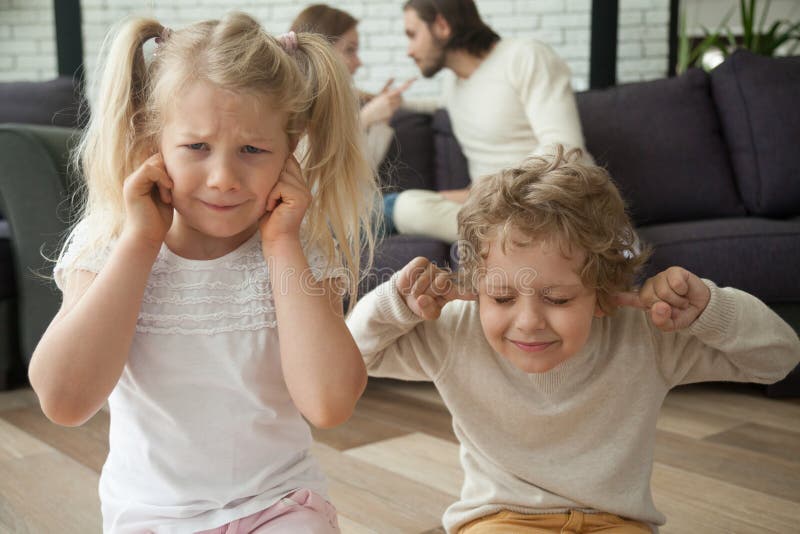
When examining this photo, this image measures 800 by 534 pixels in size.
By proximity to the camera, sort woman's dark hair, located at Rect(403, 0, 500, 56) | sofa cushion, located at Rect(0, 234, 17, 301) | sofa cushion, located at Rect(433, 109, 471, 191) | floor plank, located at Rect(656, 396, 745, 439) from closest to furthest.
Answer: floor plank, located at Rect(656, 396, 745, 439) → sofa cushion, located at Rect(0, 234, 17, 301) → woman's dark hair, located at Rect(403, 0, 500, 56) → sofa cushion, located at Rect(433, 109, 471, 191)

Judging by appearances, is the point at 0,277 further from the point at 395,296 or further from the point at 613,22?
the point at 613,22

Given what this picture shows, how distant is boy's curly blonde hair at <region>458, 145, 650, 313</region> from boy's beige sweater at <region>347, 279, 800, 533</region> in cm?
9

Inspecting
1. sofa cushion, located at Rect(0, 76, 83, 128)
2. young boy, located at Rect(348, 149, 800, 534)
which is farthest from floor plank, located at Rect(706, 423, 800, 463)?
sofa cushion, located at Rect(0, 76, 83, 128)

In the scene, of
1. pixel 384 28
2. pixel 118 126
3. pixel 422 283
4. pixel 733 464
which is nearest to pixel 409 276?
pixel 422 283

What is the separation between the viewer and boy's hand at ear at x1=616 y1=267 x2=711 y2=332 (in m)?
1.08

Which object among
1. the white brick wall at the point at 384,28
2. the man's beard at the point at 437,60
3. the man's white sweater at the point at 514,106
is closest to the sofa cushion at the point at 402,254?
the man's white sweater at the point at 514,106

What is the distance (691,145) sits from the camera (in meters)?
2.83

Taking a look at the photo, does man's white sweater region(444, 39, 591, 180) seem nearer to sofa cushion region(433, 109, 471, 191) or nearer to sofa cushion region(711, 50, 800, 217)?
sofa cushion region(433, 109, 471, 191)

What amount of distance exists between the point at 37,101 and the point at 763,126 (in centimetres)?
272

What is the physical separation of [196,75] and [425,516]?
934 mm

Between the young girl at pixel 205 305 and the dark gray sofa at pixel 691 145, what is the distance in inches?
62.4

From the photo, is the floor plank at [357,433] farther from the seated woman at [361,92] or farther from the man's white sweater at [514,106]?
the seated woman at [361,92]

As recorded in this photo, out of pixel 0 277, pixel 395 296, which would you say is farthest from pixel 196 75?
pixel 0 277

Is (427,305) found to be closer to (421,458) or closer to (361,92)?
(421,458)
